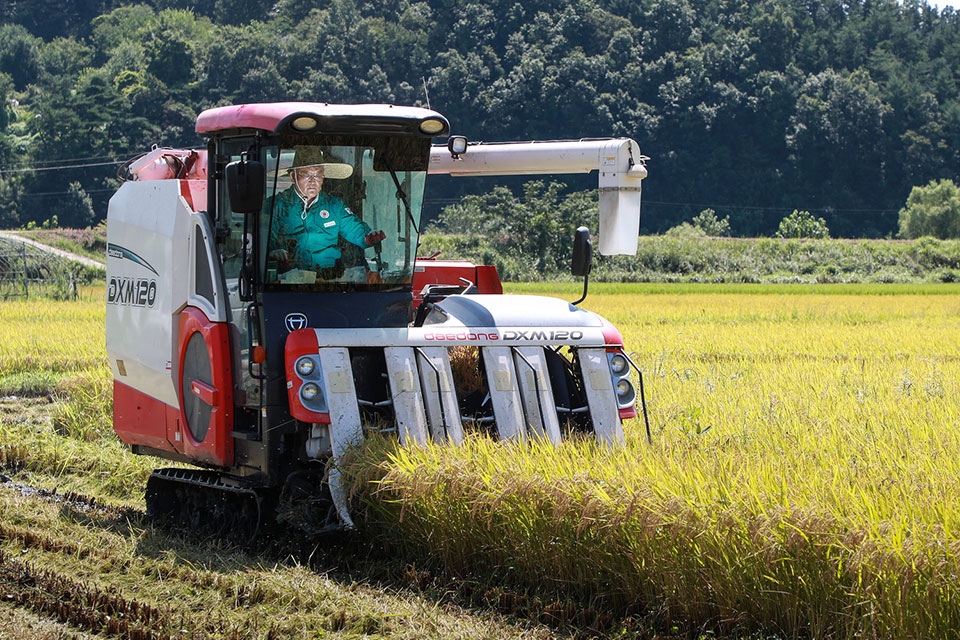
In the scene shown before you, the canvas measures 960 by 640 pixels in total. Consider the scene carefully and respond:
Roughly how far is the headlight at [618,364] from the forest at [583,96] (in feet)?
202

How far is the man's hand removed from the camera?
7617 mm

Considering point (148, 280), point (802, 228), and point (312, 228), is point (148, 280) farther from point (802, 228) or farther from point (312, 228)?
point (802, 228)

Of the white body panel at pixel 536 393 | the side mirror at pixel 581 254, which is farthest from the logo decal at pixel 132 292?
the side mirror at pixel 581 254

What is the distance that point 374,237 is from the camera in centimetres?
763

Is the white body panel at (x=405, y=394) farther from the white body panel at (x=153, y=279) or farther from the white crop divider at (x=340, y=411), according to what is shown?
the white body panel at (x=153, y=279)

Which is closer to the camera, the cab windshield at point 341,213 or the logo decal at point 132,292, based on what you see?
the cab windshield at point 341,213

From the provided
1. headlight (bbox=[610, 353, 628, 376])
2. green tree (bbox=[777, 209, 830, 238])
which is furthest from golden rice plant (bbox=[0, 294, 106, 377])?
green tree (bbox=[777, 209, 830, 238])

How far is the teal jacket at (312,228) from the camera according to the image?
7.30 meters

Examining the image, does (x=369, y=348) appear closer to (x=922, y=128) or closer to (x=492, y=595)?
(x=492, y=595)

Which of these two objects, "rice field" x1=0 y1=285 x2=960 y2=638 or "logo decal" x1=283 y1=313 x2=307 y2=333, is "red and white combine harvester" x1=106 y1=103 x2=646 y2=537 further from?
"rice field" x1=0 y1=285 x2=960 y2=638

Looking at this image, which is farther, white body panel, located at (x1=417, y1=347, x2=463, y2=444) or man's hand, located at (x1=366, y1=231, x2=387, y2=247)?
man's hand, located at (x1=366, y1=231, x2=387, y2=247)

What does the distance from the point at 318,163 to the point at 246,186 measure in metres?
0.65

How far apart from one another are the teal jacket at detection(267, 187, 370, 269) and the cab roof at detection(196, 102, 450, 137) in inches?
18.6

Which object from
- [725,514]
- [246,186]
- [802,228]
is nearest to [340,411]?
[246,186]
